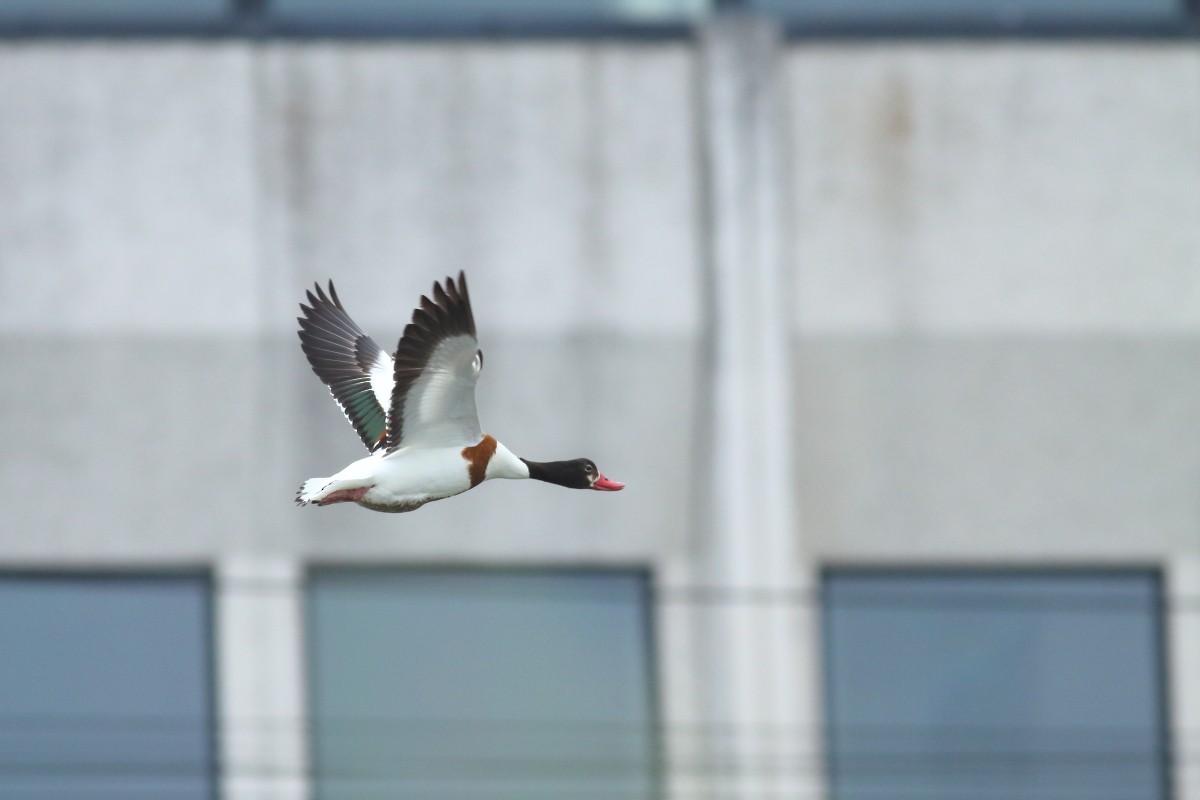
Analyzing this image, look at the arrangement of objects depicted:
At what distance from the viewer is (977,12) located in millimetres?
10422

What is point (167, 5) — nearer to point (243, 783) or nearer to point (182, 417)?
point (182, 417)

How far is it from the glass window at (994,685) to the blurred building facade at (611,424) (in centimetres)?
2

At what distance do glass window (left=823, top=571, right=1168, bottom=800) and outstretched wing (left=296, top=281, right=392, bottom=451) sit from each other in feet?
11.4

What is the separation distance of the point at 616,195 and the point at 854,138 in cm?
111

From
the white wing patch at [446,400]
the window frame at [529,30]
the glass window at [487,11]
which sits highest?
the glass window at [487,11]

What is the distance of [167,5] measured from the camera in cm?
1023

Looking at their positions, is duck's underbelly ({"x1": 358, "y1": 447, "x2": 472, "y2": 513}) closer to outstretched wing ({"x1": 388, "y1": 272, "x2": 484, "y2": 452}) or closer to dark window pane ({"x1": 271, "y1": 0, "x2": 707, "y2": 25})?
outstretched wing ({"x1": 388, "y1": 272, "x2": 484, "y2": 452})

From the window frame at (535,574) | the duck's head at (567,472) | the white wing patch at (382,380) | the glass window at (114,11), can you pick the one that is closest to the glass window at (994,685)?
the window frame at (535,574)

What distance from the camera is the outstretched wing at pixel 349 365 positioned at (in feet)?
22.6

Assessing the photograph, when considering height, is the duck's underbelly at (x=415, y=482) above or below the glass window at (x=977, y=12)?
below

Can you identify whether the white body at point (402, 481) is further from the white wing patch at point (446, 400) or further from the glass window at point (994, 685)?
the glass window at point (994, 685)

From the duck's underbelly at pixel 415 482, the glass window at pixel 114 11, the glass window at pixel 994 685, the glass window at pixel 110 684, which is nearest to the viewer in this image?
the duck's underbelly at pixel 415 482

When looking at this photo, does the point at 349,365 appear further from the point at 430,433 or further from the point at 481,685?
the point at 481,685

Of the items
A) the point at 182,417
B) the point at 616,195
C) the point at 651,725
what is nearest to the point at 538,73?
the point at 616,195
